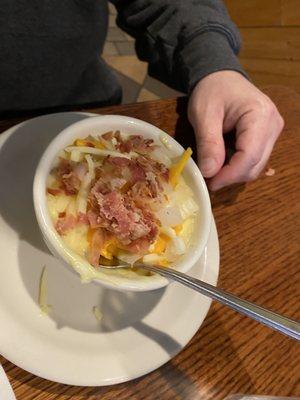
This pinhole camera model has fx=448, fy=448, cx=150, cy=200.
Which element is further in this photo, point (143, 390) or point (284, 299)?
point (284, 299)

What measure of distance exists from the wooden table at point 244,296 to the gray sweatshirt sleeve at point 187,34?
0.08 meters

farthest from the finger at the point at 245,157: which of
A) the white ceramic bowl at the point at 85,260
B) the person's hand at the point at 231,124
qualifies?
the white ceramic bowl at the point at 85,260

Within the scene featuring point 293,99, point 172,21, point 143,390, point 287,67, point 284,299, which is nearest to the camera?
point 143,390

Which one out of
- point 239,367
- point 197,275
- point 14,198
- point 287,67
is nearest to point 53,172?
point 14,198

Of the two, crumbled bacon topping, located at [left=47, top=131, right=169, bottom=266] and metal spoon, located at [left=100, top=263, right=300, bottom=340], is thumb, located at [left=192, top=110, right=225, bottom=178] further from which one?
metal spoon, located at [left=100, top=263, right=300, bottom=340]

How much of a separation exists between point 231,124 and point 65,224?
382 millimetres

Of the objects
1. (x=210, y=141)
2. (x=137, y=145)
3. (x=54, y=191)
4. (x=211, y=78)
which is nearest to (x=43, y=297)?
(x=54, y=191)

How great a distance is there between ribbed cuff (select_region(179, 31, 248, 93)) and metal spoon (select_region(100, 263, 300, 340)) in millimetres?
393

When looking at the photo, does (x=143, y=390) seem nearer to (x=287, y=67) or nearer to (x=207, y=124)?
(x=207, y=124)

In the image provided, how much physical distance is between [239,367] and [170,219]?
24 cm

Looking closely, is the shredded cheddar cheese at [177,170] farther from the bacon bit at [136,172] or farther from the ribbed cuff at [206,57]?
the ribbed cuff at [206,57]

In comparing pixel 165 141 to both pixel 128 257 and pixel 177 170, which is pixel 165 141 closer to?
pixel 177 170

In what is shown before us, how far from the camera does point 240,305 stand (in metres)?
0.52

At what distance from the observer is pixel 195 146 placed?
2.59 feet
